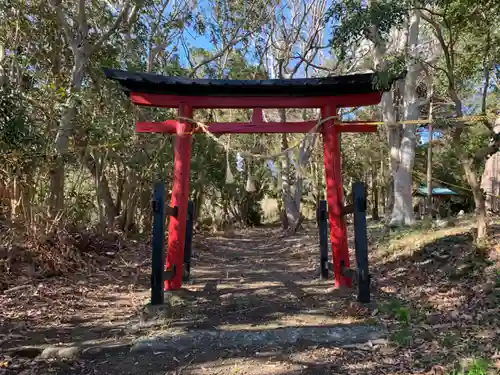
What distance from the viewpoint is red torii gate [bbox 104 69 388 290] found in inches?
243

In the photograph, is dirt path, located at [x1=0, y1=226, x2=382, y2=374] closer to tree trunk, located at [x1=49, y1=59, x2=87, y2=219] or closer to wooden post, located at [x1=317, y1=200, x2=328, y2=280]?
wooden post, located at [x1=317, y1=200, x2=328, y2=280]

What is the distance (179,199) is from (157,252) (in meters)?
1.20

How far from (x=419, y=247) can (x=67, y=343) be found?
20.9ft

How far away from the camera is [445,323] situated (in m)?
4.67

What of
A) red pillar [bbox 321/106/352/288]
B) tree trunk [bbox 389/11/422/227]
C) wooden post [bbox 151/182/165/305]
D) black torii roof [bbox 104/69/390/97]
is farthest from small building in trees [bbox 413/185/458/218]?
wooden post [bbox 151/182/165/305]

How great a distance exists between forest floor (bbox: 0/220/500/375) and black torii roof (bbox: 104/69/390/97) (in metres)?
2.96

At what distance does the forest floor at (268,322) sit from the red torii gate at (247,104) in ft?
2.81

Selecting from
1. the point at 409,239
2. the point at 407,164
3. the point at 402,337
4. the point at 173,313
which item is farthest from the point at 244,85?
the point at 407,164

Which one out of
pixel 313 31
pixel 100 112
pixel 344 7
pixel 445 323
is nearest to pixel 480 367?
pixel 445 323

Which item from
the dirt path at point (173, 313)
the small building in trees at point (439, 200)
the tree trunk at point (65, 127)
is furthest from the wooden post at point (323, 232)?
the small building in trees at point (439, 200)

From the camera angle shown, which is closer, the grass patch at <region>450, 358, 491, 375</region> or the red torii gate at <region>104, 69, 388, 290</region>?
the grass patch at <region>450, 358, 491, 375</region>

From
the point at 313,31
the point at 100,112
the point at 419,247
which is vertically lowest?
the point at 419,247

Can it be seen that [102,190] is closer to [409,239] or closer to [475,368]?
[409,239]

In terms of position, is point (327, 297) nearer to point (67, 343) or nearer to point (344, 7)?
point (67, 343)
